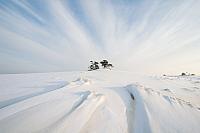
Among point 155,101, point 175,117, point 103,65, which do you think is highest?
point 103,65

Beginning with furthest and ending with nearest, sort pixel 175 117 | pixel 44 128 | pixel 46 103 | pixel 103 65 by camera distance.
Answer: pixel 103 65, pixel 46 103, pixel 175 117, pixel 44 128

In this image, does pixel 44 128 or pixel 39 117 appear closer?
pixel 44 128

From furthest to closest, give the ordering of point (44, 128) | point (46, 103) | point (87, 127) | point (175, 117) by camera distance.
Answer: point (46, 103), point (175, 117), point (87, 127), point (44, 128)

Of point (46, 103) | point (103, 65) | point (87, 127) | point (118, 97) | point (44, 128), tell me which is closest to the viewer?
point (44, 128)

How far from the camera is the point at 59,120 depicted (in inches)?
60.5

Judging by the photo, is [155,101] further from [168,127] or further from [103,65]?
[103,65]

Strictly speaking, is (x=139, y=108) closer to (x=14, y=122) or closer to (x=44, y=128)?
(x=44, y=128)

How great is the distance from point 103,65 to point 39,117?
2287 cm

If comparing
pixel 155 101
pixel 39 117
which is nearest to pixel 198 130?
pixel 155 101

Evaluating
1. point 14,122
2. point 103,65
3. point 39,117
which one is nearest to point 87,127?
point 39,117

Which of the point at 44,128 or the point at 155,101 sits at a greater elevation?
the point at 155,101

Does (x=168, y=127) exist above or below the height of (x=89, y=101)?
below

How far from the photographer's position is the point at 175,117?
1823 mm

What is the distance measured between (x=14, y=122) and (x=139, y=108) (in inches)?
74.4
